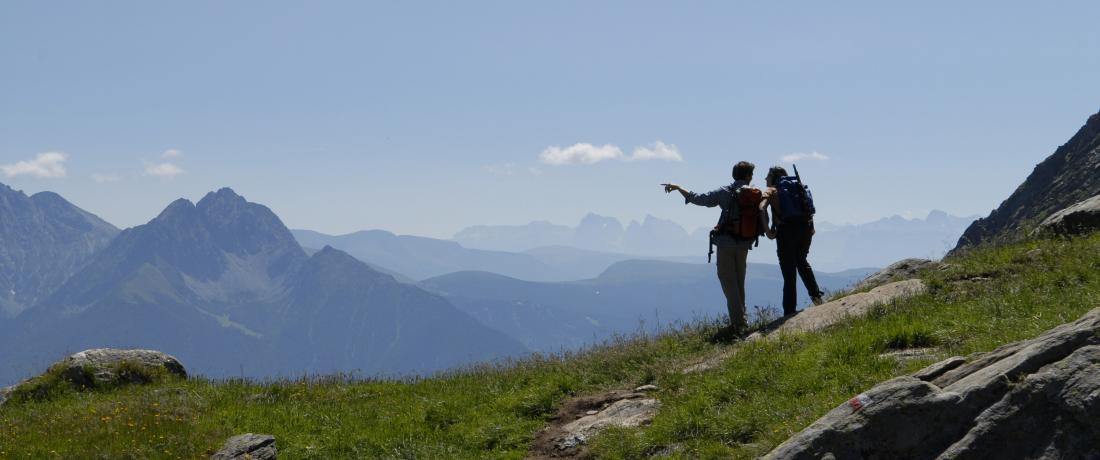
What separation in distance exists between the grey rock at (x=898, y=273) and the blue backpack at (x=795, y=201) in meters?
2.01

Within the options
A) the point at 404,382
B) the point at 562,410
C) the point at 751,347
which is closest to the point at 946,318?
the point at 751,347

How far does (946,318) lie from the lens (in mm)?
10539

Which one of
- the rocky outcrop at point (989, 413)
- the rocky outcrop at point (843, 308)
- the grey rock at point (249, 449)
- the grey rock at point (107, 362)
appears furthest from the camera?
the grey rock at point (107, 362)

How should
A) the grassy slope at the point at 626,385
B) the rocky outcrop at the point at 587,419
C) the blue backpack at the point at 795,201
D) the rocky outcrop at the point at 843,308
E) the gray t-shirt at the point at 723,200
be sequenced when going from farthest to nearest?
the blue backpack at the point at 795,201 < the gray t-shirt at the point at 723,200 < the rocky outcrop at the point at 843,308 < the rocky outcrop at the point at 587,419 < the grassy slope at the point at 626,385

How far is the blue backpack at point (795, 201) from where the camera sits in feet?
47.6

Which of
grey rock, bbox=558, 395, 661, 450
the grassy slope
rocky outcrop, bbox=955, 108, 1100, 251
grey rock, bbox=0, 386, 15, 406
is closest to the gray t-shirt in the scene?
the grassy slope

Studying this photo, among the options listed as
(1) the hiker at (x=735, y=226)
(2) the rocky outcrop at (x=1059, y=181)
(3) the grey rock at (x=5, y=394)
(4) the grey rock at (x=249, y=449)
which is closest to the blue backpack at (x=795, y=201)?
(1) the hiker at (x=735, y=226)

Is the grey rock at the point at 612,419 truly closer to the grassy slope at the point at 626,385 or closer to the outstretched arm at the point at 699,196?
the grassy slope at the point at 626,385

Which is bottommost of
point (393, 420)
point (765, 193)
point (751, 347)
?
point (393, 420)

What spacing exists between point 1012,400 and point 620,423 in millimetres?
4803

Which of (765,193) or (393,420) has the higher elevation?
(765,193)

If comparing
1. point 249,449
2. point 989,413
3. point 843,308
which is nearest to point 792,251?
point 843,308

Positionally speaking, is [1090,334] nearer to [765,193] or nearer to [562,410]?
[562,410]

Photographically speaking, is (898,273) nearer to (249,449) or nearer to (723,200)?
(723,200)
